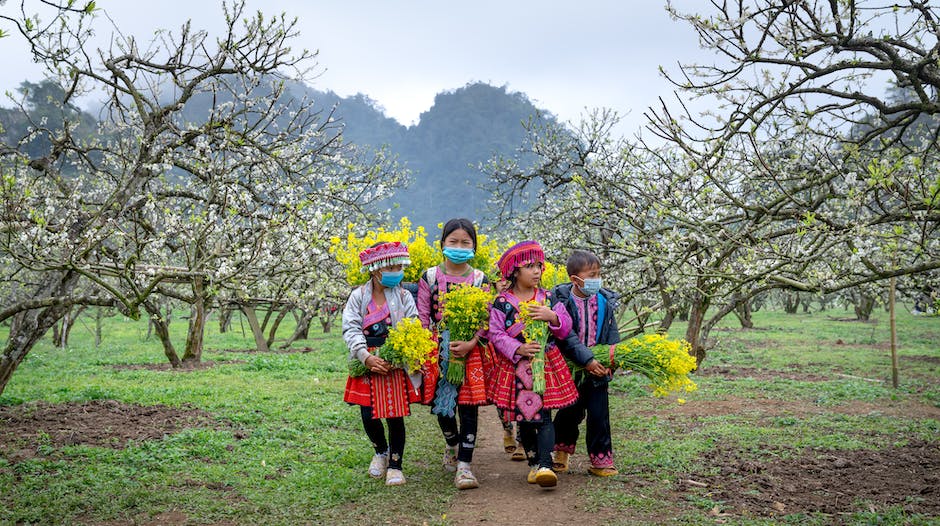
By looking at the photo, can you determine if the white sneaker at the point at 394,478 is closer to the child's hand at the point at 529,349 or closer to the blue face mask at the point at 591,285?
the child's hand at the point at 529,349

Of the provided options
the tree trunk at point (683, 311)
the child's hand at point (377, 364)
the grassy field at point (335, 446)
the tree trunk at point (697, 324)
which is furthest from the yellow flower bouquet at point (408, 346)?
the tree trunk at point (683, 311)

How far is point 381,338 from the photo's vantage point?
6148mm

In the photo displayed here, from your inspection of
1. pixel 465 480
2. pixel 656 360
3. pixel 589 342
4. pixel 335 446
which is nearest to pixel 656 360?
pixel 656 360

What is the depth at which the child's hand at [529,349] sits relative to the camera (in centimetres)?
587

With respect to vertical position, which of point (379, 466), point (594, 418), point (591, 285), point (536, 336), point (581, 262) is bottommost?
point (379, 466)

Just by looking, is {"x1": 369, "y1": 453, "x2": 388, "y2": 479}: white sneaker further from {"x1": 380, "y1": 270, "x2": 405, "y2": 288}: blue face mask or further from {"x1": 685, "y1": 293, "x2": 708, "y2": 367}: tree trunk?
{"x1": 685, "y1": 293, "x2": 708, "y2": 367}: tree trunk

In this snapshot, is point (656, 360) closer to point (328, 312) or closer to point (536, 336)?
point (536, 336)

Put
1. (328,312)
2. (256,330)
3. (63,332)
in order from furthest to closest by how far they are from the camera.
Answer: (328,312), (63,332), (256,330)

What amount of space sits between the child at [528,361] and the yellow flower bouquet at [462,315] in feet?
0.42

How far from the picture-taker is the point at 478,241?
6.92m

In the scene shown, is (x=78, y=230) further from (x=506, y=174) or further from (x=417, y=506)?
(x=506, y=174)

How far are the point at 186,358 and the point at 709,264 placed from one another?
11249 mm

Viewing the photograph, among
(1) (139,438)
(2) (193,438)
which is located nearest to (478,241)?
(2) (193,438)

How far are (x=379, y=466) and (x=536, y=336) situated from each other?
1943mm
